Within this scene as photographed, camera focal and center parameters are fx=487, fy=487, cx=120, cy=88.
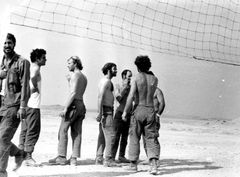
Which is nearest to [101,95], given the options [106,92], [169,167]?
[106,92]

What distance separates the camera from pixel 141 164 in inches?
347

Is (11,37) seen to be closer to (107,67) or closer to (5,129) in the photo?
(5,129)

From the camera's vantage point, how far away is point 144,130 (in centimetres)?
773

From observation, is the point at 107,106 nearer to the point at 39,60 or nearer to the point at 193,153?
the point at 39,60

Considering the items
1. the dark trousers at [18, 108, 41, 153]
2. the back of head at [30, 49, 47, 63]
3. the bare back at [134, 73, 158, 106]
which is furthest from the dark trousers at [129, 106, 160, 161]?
the back of head at [30, 49, 47, 63]

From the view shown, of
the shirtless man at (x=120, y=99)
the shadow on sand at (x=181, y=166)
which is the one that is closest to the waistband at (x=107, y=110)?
the shirtless man at (x=120, y=99)

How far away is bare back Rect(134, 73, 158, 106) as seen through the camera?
7.74 metres

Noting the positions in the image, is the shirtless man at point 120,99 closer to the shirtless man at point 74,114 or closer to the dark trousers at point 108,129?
the dark trousers at point 108,129

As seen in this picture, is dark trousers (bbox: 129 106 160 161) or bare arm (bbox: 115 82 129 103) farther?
bare arm (bbox: 115 82 129 103)

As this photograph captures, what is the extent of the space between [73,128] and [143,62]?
5.54ft

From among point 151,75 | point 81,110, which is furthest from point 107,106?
point 151,75

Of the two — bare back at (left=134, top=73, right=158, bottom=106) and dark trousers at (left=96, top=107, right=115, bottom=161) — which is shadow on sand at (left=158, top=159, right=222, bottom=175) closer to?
dark trousers at (left=96, top=107, right=115, bottom=161)

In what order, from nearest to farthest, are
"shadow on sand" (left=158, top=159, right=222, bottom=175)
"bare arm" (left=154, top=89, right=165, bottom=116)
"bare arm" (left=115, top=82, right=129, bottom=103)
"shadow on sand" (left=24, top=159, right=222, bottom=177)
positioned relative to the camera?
"shadow on sand" (left=24, top=159, right=222, bottom=177)
"shadow on sand" (left=158, top=159, right=222, bottom=175)
"bare arm" (left=154, top=89, right=165, bottom=116)
"bare arm" (left=115, top=82, right=129, bottom=103)

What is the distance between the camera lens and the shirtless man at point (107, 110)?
823cm
